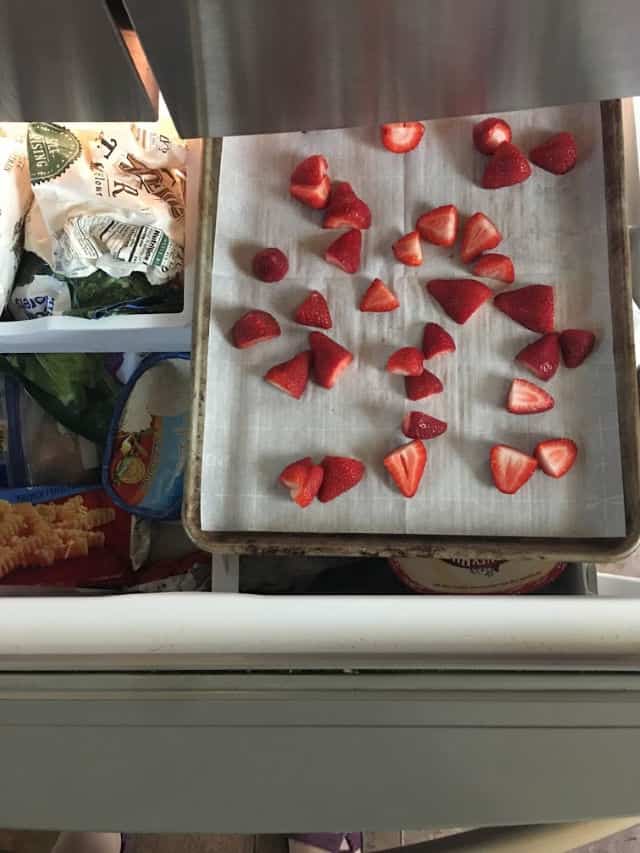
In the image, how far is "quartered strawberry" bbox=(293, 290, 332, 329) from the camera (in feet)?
2.94

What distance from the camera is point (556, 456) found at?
849 mm

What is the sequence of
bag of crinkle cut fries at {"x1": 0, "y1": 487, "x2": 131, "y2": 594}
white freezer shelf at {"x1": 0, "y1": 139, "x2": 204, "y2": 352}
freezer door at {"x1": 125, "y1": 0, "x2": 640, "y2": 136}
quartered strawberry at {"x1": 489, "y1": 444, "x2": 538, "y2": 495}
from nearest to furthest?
freezer door at {"x1": 125, "y1": 0, "x2": 640, "y2": 136}, quartered strawberry at {"x1": 489, "y1": 444, "x2": 538, "y2": 495}, white freezer shelf at {"x1": 0, "y1": 139, "x2": 204, "y2": 352}, bag of crinkle cut fries at {"x1": 0, "y1": 487, "x2": 131, "y2": 594}

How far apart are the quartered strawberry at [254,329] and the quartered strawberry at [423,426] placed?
19 cm

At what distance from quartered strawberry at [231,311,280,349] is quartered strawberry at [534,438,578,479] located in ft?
1.07

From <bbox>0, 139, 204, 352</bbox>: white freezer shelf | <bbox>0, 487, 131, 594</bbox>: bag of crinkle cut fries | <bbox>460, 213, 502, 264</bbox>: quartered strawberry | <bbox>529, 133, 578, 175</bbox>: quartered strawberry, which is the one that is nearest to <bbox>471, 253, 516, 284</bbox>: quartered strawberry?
<bbox>460, 213, 502, 264</bbox>: quartered strawberry

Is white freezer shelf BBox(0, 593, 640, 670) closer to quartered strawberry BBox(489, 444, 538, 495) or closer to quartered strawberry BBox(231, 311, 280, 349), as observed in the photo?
quartered strawberry BBox(489, 444, 538, 495)

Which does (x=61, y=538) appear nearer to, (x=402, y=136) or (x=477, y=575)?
(x=477, y=575)

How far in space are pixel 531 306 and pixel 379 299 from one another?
171mm

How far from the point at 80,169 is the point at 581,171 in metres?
0.62

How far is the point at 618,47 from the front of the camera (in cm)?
51

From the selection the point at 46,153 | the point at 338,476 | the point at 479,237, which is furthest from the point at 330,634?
the point at 46,153

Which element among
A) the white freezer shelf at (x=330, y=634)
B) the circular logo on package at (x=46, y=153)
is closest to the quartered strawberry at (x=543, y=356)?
the white freezer shelf at (x=330, y=634)

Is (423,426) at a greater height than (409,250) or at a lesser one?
lesser

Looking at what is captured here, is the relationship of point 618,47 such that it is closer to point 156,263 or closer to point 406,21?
point 406,21
